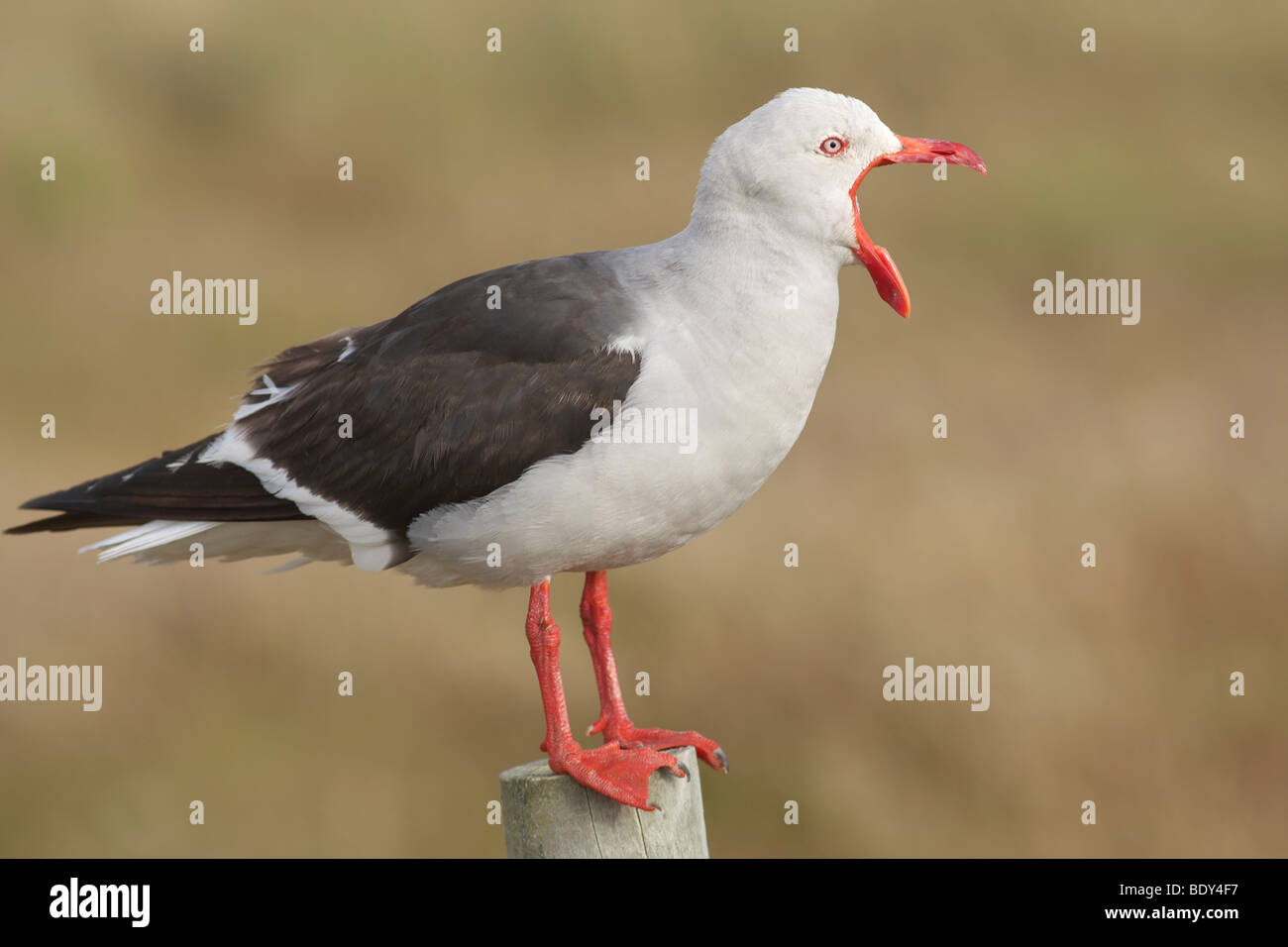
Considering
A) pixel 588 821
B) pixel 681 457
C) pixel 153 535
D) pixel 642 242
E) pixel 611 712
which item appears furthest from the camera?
pixel 642 242

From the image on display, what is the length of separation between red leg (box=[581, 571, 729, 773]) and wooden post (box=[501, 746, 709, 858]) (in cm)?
65

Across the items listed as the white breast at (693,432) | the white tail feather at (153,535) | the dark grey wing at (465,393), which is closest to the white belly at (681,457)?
the white breast at (693,432)

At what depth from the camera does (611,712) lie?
6.34 metres

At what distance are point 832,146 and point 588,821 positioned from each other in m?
2.59

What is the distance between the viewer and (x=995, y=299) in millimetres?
15211

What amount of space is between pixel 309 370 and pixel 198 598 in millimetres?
5887

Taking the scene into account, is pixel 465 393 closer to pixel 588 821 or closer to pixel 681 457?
pixel 681 457

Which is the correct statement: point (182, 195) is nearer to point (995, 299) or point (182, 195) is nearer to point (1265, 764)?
point (995, 299)

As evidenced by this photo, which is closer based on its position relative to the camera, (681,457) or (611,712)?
(681,457)

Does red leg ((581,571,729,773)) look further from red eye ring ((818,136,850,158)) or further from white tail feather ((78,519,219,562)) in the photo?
red eye ring ((818,136,850,158))

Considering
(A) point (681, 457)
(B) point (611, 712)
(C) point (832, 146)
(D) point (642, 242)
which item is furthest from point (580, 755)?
(D) point (642, 242)

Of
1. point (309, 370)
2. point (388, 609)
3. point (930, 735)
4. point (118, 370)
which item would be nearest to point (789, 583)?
point (930, 735)

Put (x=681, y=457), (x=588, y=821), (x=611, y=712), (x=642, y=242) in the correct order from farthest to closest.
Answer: (x=642, y=242) → (x=611, y=712) → (x=588, y=821) → (x=681, y=457)

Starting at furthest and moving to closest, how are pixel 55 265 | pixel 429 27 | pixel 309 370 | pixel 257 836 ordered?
pixel 429 27, pixel 55 265, pixel 257 836, pixel 309 370
